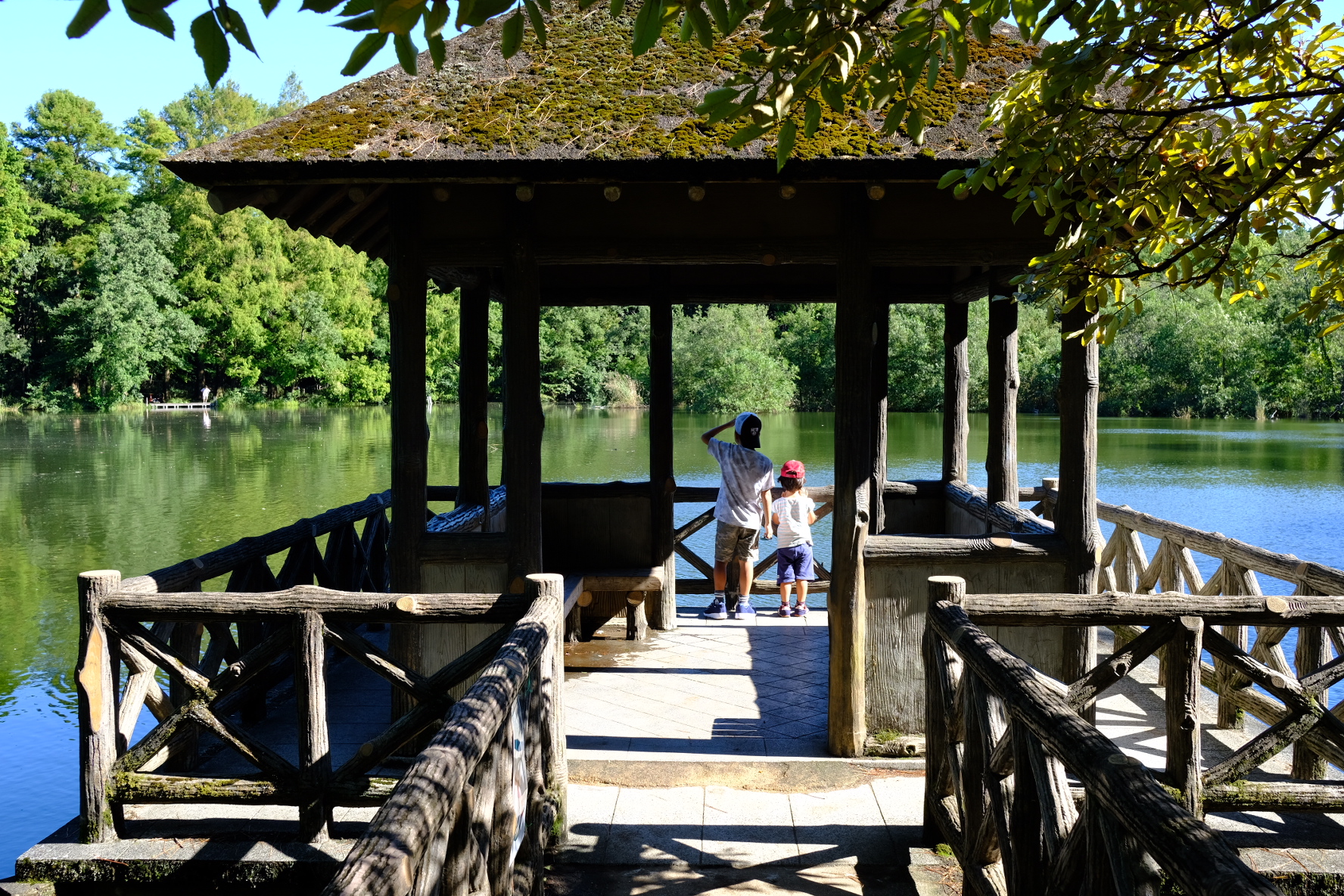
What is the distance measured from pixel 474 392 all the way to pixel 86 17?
586cm

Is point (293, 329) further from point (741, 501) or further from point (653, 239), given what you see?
point (653, 239)

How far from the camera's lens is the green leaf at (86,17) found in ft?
5.93

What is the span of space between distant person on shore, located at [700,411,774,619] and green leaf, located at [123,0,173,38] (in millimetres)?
6489

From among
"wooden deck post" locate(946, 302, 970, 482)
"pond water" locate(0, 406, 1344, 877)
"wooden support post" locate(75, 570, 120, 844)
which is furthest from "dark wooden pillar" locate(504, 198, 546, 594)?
"wooden deck post" locate(946, 302, 970, 482)

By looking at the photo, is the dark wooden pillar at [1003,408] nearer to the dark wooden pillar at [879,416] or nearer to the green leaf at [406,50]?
the dark wooden pillar at [879,416]

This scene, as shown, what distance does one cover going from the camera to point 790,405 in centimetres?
4541

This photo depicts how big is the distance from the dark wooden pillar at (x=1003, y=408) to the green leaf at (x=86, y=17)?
22.0ft

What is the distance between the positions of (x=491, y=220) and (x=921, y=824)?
12.2ft

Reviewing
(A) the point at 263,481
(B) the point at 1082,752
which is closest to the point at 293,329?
(A) the point at 263,481

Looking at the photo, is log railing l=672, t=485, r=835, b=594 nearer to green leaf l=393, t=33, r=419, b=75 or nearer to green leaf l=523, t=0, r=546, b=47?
green leaf l=523, t=0, r=546, b=47

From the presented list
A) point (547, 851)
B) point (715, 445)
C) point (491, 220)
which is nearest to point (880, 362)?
point (715, 445)

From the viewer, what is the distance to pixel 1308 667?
5.12m

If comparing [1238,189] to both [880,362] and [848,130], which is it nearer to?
[848,130]

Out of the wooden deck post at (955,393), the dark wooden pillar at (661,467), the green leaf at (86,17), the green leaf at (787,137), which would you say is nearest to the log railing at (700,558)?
the dark wooden pillar at (661,467)
